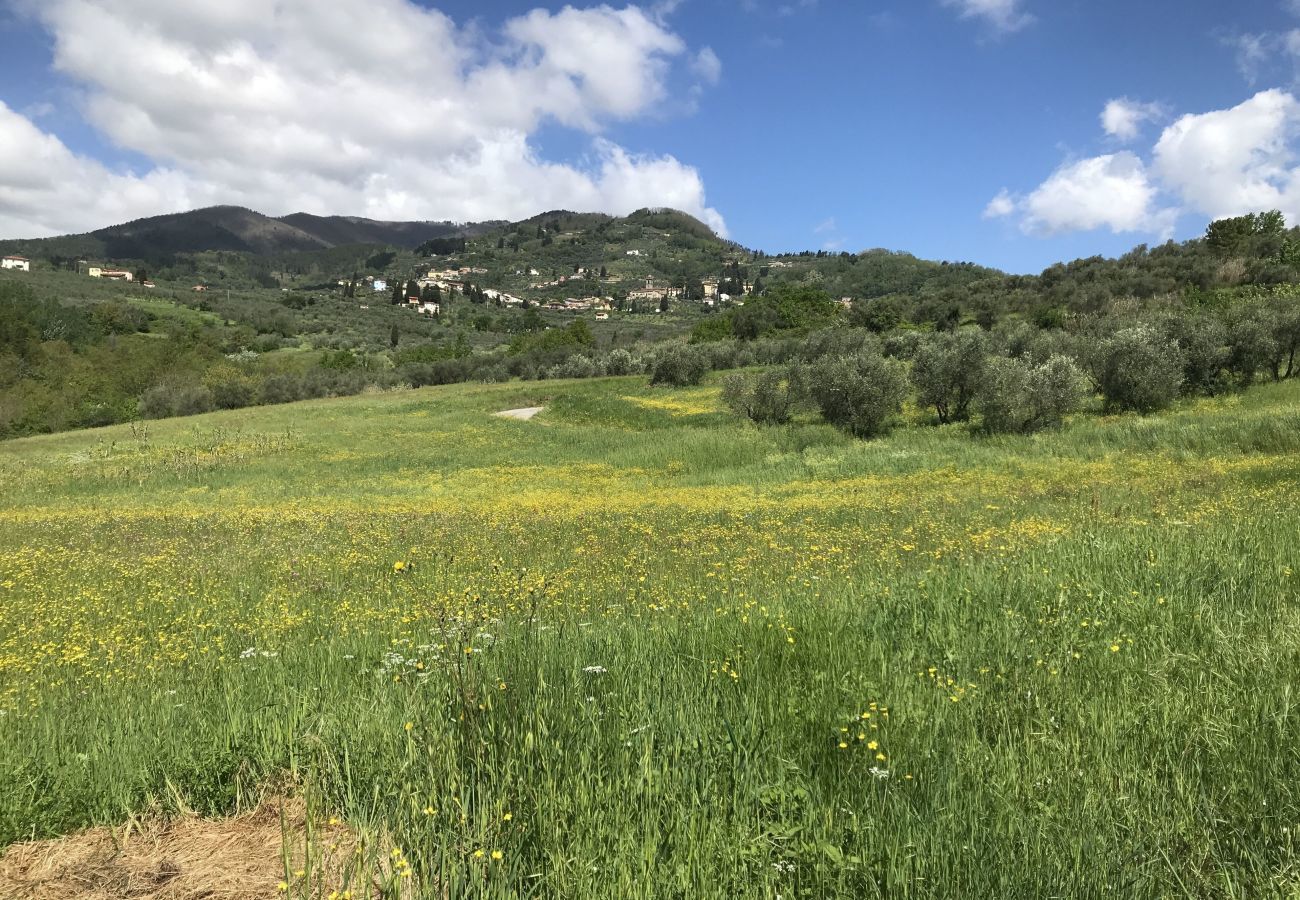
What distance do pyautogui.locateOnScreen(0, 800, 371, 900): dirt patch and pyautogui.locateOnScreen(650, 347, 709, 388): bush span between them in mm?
53588

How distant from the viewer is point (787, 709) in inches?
150

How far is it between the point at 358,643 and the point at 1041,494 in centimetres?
1523

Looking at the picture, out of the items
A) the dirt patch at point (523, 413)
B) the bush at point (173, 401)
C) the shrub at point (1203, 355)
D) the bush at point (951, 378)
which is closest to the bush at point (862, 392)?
the bush at point (951, 378)

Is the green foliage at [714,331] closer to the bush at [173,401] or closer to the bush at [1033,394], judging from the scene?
the bush at [173,401]

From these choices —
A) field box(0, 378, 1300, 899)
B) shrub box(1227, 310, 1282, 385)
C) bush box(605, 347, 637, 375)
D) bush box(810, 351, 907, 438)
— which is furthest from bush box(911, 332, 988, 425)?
bush box(605, 347, 637, 375)

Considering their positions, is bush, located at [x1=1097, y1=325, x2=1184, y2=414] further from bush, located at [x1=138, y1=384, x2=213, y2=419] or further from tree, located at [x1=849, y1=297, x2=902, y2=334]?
bush, located at [x1=138, y1=384, x2=213, y2=419]

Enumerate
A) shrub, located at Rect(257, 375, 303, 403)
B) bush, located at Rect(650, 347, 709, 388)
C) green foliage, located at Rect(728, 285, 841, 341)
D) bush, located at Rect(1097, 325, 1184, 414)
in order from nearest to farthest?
bush, located at Rect(1097, 325, 1184, 414)
bush, located at Rect(650, 347, 709, 388)
shrub, located at Rect(257, 375, 303, 403)
green foliage, located at Rect(728, 285, 841, 341)

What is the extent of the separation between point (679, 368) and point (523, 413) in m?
15.3

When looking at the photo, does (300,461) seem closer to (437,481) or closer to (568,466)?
(437,481)

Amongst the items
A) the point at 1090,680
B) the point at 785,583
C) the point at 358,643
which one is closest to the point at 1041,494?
the point at 785,583

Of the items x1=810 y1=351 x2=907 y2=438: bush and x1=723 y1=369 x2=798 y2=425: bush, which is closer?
x1=810 y1=351 x2=907 y2=438: bush

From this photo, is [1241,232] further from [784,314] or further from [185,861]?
[185,861]

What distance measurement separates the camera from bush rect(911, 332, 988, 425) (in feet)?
101

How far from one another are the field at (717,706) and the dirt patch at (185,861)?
0.28 feet
